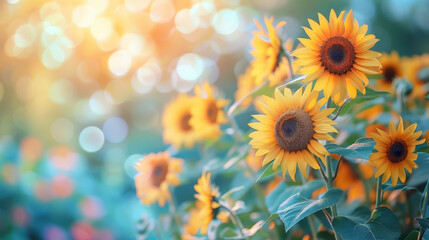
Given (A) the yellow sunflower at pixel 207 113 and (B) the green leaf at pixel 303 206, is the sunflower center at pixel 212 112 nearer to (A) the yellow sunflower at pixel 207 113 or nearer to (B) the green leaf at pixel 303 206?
(A) the yellow sunflower at pixel 207 113

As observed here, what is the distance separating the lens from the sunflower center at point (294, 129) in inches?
19.1

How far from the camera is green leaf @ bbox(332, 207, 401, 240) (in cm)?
46

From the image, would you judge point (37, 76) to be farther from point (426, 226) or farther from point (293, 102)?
point (426, 226)

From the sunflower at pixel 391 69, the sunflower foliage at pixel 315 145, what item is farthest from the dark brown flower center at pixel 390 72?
the sunflower foliage at pixel 315 145

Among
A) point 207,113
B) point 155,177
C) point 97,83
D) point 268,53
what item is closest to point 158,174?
point 155,177

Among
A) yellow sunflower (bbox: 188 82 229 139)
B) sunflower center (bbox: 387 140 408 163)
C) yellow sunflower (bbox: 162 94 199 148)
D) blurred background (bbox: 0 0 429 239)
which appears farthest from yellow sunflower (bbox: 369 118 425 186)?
blurred background (bbox: 0 0 429 239)

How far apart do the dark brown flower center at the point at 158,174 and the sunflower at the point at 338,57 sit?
414 mm

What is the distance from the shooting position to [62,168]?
192cm

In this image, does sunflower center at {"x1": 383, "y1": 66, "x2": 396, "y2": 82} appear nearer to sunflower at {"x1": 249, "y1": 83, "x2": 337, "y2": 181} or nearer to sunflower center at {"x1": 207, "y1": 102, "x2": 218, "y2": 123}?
sunflower center at {"x1": 207, "y1": 102, "x2": 218, "y2": 123}

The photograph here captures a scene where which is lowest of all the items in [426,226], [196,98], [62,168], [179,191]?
[426,226]

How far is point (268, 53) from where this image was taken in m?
0.67

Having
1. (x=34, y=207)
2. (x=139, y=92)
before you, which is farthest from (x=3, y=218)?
(x=139, y=92)

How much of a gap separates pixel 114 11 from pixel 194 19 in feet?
1.54

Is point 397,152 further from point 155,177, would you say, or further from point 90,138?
point 90,138
